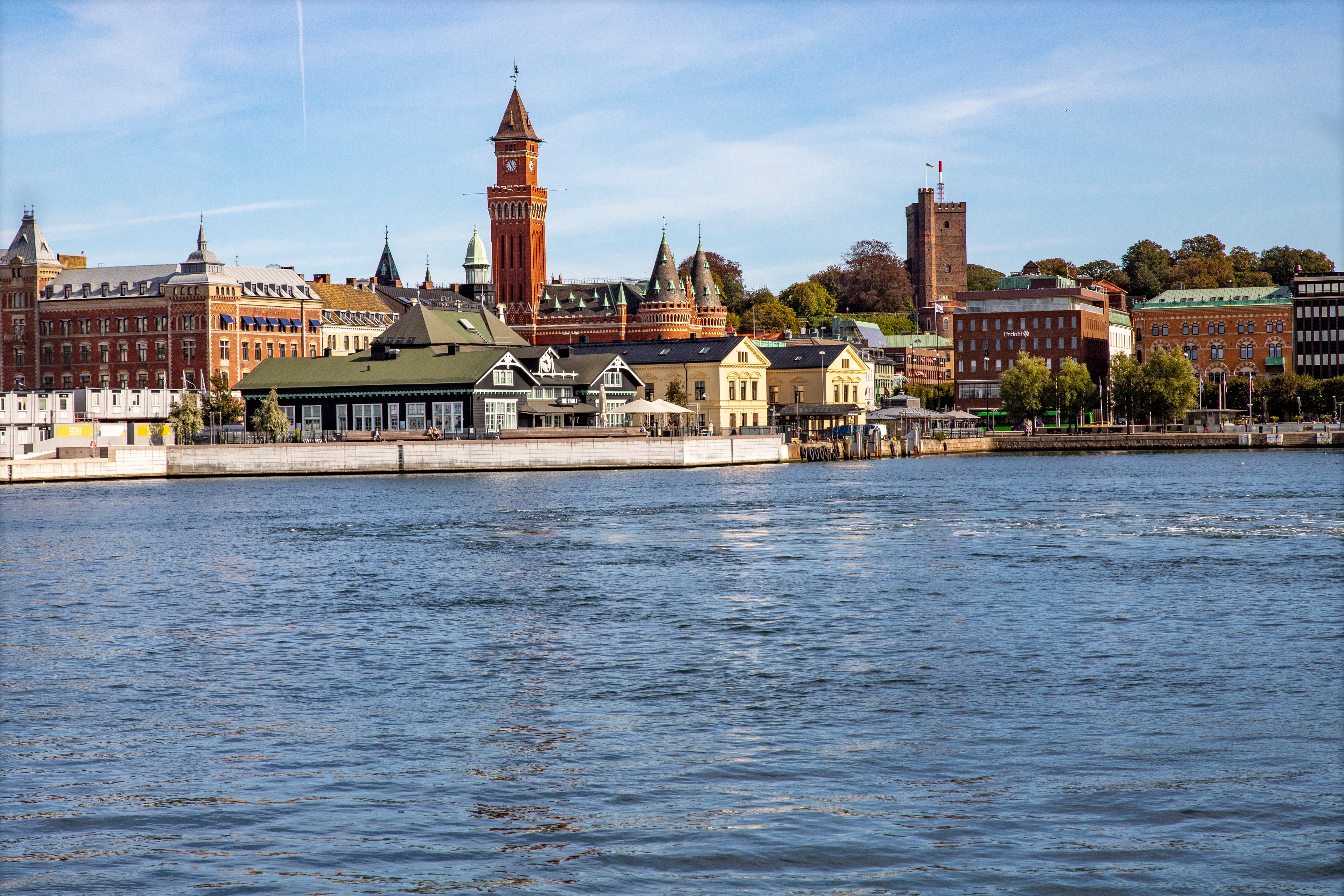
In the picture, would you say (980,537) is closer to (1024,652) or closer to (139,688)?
(1024,652)

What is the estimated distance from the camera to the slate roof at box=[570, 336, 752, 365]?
413ft

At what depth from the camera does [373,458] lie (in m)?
87.8

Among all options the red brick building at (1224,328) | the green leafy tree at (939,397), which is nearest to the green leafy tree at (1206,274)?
the red brick building at (1224,328)

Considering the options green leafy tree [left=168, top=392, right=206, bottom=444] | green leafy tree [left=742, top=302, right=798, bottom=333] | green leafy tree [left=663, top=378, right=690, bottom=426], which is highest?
green leafy tree [left=742, top=302, right=798, bottom=333]

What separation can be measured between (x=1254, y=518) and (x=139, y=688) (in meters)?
38.6

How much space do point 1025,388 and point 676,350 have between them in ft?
108

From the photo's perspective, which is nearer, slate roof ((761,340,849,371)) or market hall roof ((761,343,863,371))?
market hall roof ((761,343,863,371))

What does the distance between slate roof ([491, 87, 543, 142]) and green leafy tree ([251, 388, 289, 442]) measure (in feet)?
248

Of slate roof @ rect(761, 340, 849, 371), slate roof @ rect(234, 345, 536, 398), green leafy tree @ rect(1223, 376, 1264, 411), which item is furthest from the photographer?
green leafy tree @ rect(1223, 376, 1264, 411)

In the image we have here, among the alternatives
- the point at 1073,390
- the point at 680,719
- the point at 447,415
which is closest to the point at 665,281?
the point at 1073,390

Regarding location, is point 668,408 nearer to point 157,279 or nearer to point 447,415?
point 447,415

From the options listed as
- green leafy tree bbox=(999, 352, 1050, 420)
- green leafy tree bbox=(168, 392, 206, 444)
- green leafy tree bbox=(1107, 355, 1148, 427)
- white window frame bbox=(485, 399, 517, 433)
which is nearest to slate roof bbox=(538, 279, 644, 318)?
green leafy tree bbox=(999, 352, 1050, 420)

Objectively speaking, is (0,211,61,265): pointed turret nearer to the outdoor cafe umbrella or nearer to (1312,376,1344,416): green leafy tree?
the outdoor cafe umbrella

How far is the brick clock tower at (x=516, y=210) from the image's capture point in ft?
539
